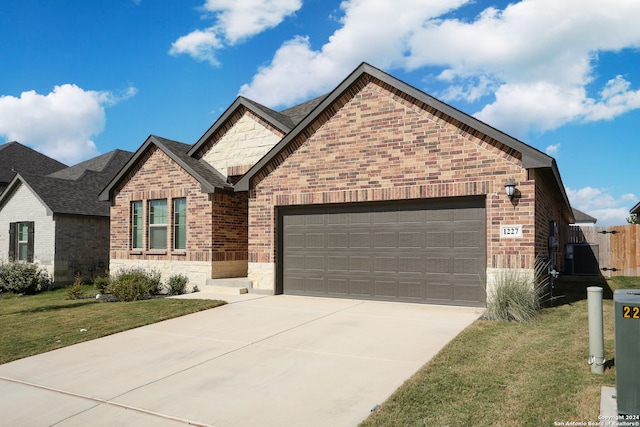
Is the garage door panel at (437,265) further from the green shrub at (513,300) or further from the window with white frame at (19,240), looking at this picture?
the window with white frame at (19,240)

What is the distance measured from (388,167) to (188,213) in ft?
24.3

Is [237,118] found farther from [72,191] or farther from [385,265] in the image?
[72,191]

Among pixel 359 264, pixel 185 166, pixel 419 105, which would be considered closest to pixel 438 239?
pixel 359 264

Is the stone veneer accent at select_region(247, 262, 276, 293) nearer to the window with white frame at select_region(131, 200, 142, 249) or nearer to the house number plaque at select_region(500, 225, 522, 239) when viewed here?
the window with white frame at select_region(131, 200, 142, 249)

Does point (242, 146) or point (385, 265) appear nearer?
point (385, 265)

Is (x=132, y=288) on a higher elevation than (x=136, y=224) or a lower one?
lower

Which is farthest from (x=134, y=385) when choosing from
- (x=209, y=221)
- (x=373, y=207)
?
(x=209, y=221)

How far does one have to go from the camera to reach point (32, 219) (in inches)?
797

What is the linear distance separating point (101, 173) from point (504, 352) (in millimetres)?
23552

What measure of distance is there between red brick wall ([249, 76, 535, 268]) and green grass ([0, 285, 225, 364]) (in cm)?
323

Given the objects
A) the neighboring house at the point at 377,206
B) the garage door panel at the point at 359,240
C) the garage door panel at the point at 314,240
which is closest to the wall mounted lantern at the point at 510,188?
the neighboring house at the point at 377,206

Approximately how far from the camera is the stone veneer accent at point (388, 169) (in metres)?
10.4

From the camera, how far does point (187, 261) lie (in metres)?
15.7

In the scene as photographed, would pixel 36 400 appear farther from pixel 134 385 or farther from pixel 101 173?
pixel 101 173
